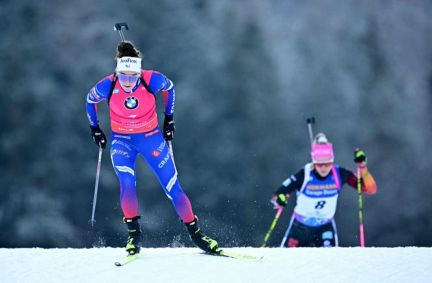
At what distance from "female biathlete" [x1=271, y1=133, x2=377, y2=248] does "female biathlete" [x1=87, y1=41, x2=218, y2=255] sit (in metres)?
2.09

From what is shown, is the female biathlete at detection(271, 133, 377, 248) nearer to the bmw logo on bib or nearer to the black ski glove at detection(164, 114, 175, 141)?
the black ski glove at detection(164, 114, 175, 141)

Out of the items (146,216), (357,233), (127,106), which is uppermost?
(127,106)

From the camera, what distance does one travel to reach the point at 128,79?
4098 mm

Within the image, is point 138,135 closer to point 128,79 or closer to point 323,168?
point 128,79

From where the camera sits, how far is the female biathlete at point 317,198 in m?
5.93

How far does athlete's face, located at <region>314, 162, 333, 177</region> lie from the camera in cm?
593

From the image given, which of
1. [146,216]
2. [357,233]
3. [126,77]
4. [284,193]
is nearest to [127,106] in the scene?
[126,77]

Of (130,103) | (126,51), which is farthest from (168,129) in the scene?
(126,51)
